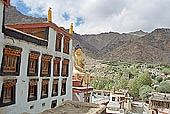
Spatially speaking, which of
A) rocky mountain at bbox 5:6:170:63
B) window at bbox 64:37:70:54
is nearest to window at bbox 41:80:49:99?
window at bbox 64:37:70:54

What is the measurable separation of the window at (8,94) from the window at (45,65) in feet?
8.38

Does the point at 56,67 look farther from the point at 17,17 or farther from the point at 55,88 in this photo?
the point at 17,17

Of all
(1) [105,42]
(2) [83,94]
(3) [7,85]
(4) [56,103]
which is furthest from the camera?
(1) [105,42]

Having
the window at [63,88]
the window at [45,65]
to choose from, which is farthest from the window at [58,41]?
the window at [63,88]

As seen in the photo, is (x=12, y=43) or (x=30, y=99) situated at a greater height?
(x=12, y=43)

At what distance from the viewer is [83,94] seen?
651 inches

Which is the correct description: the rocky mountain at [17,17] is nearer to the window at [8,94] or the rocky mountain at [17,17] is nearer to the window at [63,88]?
the window at [63,88]

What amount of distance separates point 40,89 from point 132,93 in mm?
40050

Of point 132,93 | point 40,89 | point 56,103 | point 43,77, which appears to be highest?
point 43,77

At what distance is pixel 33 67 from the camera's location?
10.2m

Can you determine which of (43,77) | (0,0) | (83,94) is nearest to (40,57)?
(43,77)

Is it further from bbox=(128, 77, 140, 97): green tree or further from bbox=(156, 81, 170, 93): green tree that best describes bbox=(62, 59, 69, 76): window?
bbox=(156, 81, 170, 93): green tree

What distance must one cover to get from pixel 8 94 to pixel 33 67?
6.97 feet

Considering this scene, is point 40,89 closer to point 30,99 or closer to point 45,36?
point 30,99
